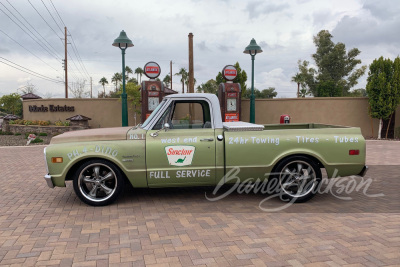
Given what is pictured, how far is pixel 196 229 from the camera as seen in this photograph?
4.02m

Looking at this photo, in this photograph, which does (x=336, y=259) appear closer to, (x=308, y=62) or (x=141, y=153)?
(x=141, y=153)

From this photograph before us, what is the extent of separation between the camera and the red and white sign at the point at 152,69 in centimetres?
1531

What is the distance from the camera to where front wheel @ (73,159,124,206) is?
483 centimetres

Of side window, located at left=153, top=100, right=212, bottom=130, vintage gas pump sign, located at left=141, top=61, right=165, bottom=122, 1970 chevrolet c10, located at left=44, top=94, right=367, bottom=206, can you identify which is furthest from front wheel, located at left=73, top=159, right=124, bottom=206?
vintage gas pump sign, located at left=141, top=61, right=165, bottom=122

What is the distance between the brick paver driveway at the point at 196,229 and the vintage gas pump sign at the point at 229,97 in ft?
36.4

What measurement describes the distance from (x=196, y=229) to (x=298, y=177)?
202 cm

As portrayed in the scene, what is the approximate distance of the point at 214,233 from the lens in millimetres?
3883

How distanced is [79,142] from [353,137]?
4391 millimetres

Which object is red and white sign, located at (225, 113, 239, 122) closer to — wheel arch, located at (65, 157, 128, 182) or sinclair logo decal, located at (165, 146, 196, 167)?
sinclair logo decal, located at (165, 146, 196, 167)

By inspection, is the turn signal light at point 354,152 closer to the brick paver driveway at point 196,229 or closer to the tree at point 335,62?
the brick paver driveway at point 196,229

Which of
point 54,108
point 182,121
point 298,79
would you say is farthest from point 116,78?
point 182,121

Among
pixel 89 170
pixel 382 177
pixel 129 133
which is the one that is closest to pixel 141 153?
pixel 129 133

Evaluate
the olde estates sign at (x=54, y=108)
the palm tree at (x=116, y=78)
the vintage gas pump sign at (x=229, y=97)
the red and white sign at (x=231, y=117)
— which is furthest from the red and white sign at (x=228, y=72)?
the palm tree at (x=116, y=78)

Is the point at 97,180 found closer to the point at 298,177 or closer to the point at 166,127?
the point at 166,127
